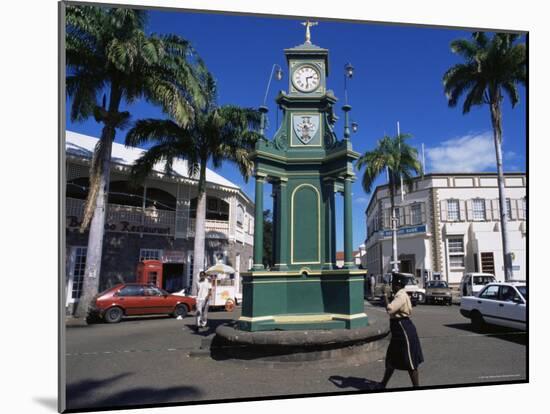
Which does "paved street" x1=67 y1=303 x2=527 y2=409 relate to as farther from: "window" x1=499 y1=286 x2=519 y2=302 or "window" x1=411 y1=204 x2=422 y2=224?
"window" x1=411 y1=204 x2=422 y2=224

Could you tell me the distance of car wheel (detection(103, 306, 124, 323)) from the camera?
19.4 ft

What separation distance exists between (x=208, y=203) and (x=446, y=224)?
553 cm

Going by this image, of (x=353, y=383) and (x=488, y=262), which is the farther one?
(x=488, y=262)

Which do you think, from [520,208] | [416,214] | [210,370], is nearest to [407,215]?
[416,214]

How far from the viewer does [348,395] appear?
466 cm

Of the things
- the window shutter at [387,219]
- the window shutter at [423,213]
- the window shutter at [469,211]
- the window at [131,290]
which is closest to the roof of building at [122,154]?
the window at [131,290]

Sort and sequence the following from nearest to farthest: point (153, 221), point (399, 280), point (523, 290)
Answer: point (399, 280)
point (523, 290)
point (153, 221)

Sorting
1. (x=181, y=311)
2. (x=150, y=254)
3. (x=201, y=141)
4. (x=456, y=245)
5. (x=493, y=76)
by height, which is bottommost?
(x=181, y=311)

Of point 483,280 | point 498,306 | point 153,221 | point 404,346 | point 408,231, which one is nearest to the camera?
point 404,346

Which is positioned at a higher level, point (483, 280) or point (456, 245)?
point (456, 245)

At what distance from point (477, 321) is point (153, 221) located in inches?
292

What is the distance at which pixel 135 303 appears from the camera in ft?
25.3

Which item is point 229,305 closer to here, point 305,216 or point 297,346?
point 305,216

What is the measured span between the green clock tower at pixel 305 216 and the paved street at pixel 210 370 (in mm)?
1036
